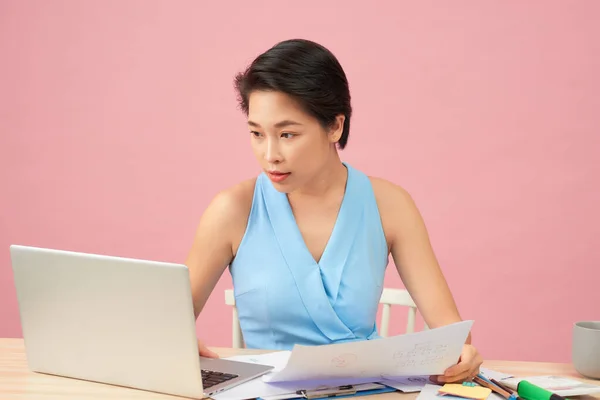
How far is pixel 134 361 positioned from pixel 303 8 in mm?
2056

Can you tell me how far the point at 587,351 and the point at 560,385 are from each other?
0.11 metres

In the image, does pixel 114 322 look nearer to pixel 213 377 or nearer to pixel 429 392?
pixel 213 377

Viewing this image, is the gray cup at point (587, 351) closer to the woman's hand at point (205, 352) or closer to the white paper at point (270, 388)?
the white paper at point (270, 388)

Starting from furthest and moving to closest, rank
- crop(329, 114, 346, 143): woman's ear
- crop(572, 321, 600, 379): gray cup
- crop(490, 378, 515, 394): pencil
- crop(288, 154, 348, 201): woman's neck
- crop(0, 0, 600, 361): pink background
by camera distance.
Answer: crop(0, 0, 600, 361): pink background, crop(288, 154, 348, 201): woman's neck, crop(329, 114, 346, 143): woman's ear, crop(572, 321, 600, 379): gray cup, crop(490, 378, 515, 394): pencil

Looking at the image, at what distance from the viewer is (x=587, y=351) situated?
1.54 meters

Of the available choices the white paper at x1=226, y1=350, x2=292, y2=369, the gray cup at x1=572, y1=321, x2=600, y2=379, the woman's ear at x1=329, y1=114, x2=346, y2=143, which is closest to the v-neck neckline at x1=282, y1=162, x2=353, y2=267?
the woman's ear at x1=329, y1=114, x2=346, y2=143

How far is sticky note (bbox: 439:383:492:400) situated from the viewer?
1.40 m

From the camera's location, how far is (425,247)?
1.98 metres

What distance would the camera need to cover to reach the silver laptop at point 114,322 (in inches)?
52.0

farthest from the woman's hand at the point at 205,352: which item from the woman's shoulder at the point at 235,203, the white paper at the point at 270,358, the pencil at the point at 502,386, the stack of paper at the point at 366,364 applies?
the pencil at the point at 502,386

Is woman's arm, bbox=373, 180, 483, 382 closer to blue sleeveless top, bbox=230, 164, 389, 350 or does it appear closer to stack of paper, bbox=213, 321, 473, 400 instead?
blue sleeveless top, bbox=230, 164, 389, 350

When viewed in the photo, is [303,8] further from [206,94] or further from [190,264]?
[190,264]

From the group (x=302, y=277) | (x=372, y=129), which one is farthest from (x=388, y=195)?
(x=372, y=129)

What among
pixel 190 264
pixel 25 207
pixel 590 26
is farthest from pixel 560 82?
pixel 25 207
